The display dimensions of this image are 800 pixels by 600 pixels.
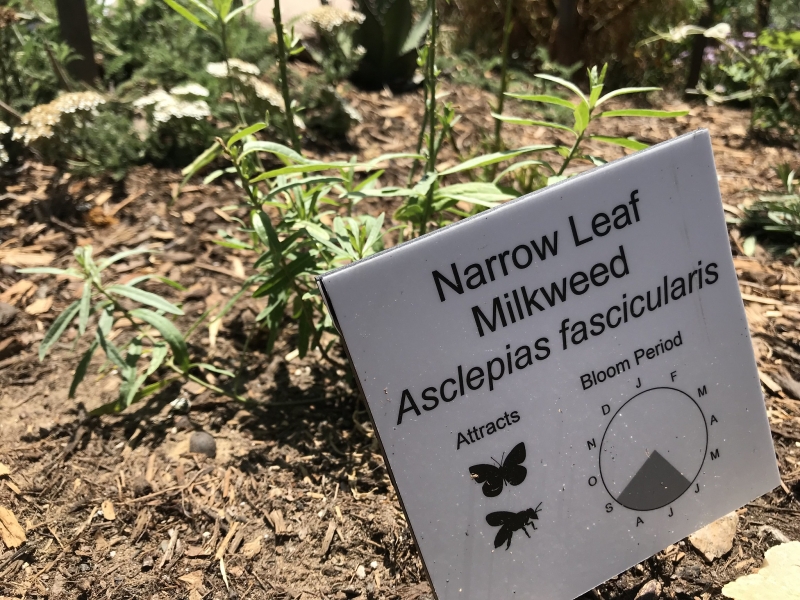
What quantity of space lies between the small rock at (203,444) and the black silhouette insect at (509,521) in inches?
34.1

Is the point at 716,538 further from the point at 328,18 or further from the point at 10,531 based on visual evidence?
the point at 328,18

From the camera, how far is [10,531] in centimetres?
141

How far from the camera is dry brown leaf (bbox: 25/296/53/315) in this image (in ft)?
6.60

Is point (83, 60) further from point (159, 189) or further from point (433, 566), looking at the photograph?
point (433, 566)

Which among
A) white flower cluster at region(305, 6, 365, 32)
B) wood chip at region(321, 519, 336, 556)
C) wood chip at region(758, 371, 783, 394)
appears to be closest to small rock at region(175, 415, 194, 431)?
wood chip at region(321, 519, 336, 556)

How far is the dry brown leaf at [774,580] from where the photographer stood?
120 centimetres

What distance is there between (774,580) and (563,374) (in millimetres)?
654

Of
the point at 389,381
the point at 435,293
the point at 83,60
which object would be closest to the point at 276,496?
the point at 389,381

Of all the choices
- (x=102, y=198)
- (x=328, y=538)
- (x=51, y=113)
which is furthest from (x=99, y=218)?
(x=328, y=538)

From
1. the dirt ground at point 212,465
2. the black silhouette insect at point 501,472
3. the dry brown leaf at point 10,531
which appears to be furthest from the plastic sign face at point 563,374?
the dry brown leaf at point 10,531

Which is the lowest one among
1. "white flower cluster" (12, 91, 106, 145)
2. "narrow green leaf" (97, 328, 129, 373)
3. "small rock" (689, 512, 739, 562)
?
"small rock" (689, 512, 739, 562)

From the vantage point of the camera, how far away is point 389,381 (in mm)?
946

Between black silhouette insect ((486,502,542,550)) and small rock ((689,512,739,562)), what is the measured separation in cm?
52

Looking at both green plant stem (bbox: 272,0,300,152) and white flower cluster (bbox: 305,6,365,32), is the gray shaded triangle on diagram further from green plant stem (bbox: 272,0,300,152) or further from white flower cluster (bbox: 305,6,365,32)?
white flower cluster (bbox: 305,6,365,32)
